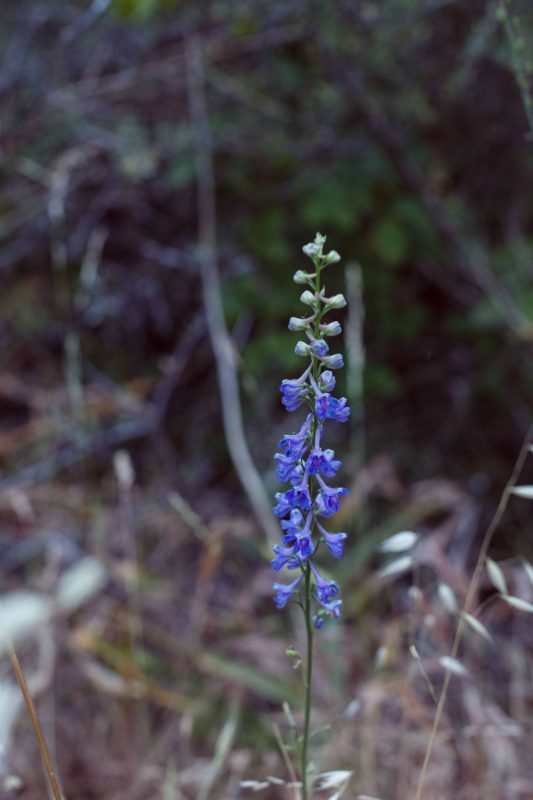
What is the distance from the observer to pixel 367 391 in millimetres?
3607

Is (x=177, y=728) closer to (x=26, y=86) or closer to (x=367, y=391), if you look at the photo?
(x=367, y=391)

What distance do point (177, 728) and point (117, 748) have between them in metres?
0.20

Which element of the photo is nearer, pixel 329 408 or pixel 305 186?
pixel 329 408

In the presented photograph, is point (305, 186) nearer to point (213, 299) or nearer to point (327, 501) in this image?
point (213, 299)

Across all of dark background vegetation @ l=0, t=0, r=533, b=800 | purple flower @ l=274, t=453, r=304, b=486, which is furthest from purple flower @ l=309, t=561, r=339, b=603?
dark background vegetation @ l=0, t=0, r=533, b=800

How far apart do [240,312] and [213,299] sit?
0.80 feet

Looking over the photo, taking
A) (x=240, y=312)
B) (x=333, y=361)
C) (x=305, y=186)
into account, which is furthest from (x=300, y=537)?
(x=305, y=186)

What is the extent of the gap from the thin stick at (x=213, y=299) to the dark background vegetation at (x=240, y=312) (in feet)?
0.35

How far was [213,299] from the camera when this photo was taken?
331 cm

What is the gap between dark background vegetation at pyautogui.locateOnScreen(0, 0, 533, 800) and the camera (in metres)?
2.83

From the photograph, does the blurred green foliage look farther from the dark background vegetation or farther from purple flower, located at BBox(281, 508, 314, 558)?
purple flower, located at BBox(281, 508, 314, 558)

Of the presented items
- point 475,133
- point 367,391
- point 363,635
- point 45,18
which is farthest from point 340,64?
point 363,635

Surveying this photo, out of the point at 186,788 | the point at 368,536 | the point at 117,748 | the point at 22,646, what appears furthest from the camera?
the point at 368,536

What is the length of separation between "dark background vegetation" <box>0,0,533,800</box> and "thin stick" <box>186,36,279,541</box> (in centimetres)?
11
